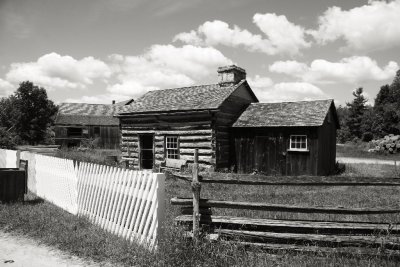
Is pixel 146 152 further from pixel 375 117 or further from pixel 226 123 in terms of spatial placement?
pixel 375 117

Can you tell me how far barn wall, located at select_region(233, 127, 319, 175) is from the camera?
46.9 ft

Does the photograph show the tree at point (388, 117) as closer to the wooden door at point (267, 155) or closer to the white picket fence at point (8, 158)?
the wooden door at point (267, 155)

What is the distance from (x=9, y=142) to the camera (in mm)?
18844

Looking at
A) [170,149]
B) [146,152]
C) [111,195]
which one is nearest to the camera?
[111,195]

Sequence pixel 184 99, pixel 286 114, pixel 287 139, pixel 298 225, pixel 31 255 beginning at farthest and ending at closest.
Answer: pixel 184 99 < pixel 286 114 < pixel 287 139 < pixel 31 255 < pixel 298 225

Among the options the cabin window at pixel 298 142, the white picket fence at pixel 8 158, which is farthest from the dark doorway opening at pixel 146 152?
the cabin window at pixel 298 142

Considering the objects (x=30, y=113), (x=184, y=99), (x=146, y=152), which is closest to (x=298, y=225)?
(x=184, y=99)

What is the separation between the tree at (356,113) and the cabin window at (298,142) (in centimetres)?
3977

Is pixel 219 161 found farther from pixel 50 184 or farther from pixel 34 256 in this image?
pixel 34 256

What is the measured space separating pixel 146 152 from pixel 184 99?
418 cm

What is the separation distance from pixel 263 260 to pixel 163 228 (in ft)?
5.55

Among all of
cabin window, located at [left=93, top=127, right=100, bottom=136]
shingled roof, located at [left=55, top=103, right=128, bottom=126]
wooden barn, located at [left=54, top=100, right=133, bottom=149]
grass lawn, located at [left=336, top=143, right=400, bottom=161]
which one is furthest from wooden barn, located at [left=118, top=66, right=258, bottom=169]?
shingled roof, located at [left=55, top=103, right=128, bottom=126]

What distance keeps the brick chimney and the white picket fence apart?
36.6 feet

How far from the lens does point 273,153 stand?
15.2 metres
